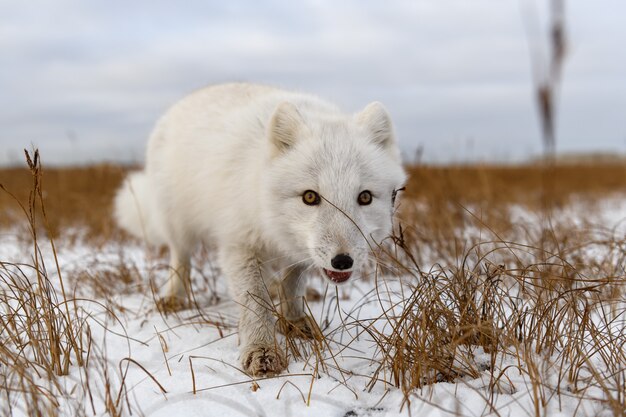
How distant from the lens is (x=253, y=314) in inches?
109

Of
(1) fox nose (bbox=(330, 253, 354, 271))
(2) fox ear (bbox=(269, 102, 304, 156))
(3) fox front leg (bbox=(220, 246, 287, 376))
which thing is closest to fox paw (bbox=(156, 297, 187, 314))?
→ (3) fox front leg (bbox=(220, 246, 287, 376))

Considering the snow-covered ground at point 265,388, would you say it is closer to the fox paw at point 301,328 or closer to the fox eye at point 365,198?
the fox paw at point 301,328

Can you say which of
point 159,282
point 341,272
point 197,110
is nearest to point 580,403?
point 341,272

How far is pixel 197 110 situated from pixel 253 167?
3.47 feet

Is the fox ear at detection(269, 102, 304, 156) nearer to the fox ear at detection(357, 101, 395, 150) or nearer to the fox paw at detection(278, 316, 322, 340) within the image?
the fox ear at detection(357, 101, 395, 150)

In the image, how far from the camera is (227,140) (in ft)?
10.4

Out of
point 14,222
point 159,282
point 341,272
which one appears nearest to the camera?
point 341,272

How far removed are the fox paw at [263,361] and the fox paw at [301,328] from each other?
128 millimetres

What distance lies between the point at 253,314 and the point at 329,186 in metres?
0.80

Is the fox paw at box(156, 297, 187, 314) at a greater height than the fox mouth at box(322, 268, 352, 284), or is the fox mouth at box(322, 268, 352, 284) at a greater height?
the fox mouth at box(322, 268, 352, 284)

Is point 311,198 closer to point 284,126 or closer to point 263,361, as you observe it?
point 284,126

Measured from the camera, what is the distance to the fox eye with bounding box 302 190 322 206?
8.54 ft

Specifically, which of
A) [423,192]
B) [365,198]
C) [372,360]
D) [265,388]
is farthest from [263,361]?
[423,192]

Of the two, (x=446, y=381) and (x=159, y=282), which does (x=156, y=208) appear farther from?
(x=446, y=381)
